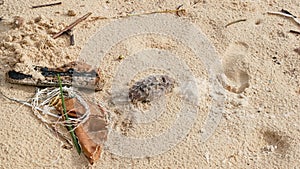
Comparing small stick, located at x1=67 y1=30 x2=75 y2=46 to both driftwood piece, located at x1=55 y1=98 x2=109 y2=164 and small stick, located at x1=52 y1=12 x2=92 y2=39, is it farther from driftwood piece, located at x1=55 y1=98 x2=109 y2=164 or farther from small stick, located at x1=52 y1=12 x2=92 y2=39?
driftwood piece, located at x1=55 y1=98 x2=109 y2=164

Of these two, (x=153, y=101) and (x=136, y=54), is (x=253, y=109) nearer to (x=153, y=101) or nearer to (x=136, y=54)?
(x=153, y=101)

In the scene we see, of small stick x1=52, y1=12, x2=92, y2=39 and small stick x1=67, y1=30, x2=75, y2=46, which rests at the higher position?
small stick x1=52, y1=12, x2=92, y2=39

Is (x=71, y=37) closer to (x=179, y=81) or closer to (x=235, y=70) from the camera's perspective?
(x=179, y=81)

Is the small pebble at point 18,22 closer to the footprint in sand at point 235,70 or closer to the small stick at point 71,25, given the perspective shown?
Result: the small stick at point 71,25

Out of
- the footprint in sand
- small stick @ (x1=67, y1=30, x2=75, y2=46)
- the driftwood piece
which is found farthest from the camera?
small stick @ (x1=67, y1=30, x2=75, y2=46)

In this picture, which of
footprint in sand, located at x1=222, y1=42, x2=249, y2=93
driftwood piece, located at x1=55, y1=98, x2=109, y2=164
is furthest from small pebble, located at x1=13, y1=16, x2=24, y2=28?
footprint in sand, located at x1=222, y1=42, x2=249, y2=93

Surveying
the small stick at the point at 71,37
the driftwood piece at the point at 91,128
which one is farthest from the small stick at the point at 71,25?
the driftwood piece at the point at 91,128

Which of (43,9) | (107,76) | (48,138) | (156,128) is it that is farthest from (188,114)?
(43,9)

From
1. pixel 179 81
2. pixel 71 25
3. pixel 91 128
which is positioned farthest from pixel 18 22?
pixel 179 81

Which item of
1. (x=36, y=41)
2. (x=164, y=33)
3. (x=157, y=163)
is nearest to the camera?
(x=157, y=163)
